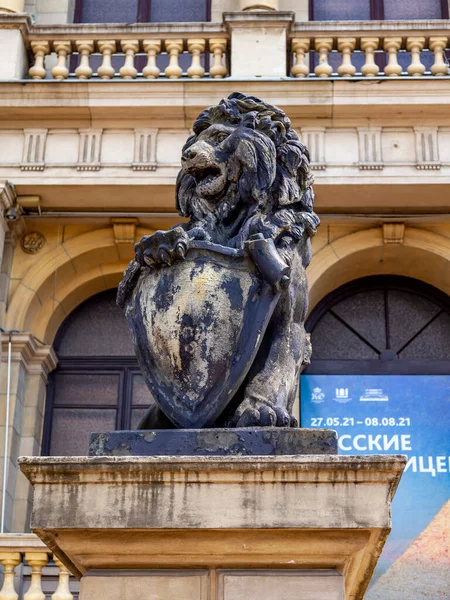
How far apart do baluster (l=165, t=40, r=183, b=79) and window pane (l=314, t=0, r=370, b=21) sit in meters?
2.93

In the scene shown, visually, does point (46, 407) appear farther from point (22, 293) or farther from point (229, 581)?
point (229, 581)

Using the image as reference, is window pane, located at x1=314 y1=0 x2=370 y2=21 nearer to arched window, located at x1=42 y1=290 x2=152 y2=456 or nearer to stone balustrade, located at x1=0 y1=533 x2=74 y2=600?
arched window, located at x1=42 y1=290 x2=152 y2=456

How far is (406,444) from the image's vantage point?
1349 cm

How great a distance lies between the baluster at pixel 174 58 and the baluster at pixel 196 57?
125 millimetres

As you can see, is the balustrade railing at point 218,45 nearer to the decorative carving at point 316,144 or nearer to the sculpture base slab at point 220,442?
the decorative carving at point 316,144

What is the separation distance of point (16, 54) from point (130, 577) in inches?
435

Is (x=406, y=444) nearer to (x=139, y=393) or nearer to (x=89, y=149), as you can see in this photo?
(x=139, y=393)

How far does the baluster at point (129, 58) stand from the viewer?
13.6 meters

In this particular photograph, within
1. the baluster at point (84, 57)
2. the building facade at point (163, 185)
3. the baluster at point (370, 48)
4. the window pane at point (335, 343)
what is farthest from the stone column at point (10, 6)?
the window pane at point (335, 343)

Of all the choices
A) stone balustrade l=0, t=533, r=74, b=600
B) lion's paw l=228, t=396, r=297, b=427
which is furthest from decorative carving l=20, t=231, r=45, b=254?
lion's paw l=228, t=396, r=297, b=427

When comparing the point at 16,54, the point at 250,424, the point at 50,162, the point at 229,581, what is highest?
the point at 16,54

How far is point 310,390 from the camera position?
45.7 ft

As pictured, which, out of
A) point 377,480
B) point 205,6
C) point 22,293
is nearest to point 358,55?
point 205,6

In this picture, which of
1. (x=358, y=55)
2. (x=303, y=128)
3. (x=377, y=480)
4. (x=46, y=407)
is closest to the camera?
(x=377, y=480)
